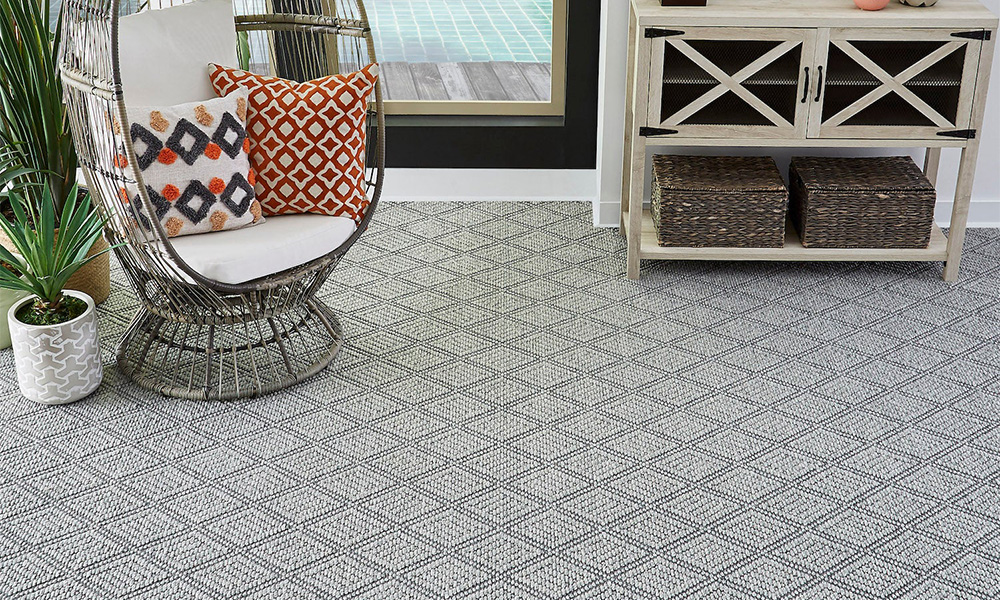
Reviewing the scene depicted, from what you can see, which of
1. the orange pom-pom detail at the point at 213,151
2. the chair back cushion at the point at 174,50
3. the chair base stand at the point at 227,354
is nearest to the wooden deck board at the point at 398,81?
the chair back cushion at the point at 174,50

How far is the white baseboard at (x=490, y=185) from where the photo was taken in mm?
3725

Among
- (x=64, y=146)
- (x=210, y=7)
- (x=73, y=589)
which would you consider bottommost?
(x=73, y=589)

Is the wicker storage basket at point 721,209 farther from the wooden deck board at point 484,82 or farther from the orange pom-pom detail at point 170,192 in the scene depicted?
the orange pom-pom detail at point 170,192

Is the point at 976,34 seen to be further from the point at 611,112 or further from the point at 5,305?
the point at 5,305

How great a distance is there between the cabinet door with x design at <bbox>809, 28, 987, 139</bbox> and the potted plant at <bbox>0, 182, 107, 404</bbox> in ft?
6.82

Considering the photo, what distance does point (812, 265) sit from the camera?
3.23m

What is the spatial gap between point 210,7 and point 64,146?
590 millimetres

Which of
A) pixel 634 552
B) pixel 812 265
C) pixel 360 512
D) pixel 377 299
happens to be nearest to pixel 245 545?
pixel 360 512

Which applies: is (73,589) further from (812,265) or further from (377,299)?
(812,265)

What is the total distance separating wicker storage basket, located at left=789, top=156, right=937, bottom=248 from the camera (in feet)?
9.87

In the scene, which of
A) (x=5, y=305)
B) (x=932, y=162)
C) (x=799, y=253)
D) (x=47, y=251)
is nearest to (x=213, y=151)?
(x=47, y=251)

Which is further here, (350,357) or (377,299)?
(377,299)

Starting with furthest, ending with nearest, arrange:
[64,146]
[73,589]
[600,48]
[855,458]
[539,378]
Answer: [600,48] → [64,146] → [539,378] → [855,458] → [73,589]

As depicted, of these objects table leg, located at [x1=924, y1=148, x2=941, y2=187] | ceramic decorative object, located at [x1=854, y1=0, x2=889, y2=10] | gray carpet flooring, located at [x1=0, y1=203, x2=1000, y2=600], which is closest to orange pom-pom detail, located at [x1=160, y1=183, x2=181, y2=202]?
gray carpet flooring, located at [x1=0, y1=203, x2=1000, y2=600]
